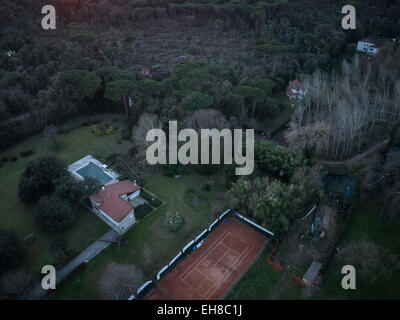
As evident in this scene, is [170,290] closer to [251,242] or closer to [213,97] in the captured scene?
[251,242]

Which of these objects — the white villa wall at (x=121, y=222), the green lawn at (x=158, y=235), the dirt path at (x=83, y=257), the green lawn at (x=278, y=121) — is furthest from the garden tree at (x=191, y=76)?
the dirt path at (x=83, y=257)

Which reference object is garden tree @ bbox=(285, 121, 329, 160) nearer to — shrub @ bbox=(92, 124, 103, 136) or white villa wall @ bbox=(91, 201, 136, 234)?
white villa wall @ bbox=(91, 201, 136, 234)

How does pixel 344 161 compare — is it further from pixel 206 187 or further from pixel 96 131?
pixel 96 131

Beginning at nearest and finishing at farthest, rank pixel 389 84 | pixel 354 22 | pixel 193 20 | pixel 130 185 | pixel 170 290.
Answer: pixel 170 290, pixel 130 185, pixel 389 84, pixel 354 22, pixel 193 20

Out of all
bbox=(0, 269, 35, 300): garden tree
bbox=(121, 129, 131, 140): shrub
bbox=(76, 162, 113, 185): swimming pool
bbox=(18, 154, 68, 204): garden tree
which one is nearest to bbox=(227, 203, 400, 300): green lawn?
bbox=(0, 269, 35, 300): garden tree

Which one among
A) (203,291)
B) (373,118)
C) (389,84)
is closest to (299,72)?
(389,84)

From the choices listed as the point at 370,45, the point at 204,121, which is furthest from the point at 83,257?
the point at 370,45
